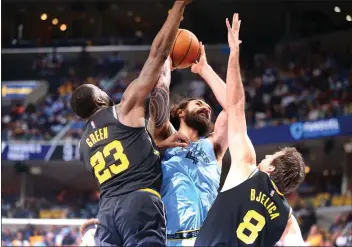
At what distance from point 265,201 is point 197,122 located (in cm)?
113

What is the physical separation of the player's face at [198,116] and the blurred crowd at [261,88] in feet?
30.4

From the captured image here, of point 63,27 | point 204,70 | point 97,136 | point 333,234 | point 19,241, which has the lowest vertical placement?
point 19,241

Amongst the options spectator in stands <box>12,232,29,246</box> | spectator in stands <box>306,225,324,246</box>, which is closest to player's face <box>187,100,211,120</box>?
spectator in stands <box>306,225,324,246</box>

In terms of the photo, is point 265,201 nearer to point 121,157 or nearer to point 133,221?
point 133,221

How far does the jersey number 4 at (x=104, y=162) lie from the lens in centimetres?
345

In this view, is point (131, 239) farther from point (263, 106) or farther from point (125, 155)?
point (263, 106)

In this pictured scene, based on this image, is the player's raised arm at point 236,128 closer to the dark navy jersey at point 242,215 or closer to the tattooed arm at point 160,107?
the dark navy jersey at point 242,215

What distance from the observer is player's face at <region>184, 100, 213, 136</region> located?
4118 millimetres

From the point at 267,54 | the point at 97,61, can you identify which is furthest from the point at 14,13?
the point at 267,54

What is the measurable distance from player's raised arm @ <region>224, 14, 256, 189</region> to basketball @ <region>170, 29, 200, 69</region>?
65 cm

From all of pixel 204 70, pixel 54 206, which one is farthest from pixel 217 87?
pixel 54 206

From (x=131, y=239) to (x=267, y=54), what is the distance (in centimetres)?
1463

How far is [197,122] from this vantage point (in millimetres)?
4137

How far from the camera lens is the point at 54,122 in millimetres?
16734
